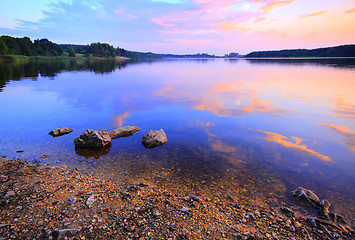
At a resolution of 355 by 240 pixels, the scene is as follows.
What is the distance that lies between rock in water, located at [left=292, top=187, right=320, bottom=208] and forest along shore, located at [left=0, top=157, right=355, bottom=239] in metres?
0.99

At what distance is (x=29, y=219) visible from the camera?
7.83 m

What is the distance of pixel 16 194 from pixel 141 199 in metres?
6.01

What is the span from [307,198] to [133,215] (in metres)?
8.48

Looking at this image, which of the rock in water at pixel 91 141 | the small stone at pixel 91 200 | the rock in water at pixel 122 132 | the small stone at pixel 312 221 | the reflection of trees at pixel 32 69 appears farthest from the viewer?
the reflection of trees at pixel 32 69

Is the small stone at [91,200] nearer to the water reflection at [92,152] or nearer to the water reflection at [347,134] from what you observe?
the water reflection at [92,152]

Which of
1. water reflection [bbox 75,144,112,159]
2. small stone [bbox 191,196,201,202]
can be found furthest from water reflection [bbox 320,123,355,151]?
water reflection [bbox 75,144,112,159]

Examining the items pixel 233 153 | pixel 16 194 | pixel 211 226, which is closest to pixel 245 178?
pixel 233 153

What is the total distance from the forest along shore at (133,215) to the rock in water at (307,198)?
989 millimetres

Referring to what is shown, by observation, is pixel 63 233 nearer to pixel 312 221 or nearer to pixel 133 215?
pixel 133 215

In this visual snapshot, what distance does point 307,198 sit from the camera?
31.7ft

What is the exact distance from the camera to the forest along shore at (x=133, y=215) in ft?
24.3

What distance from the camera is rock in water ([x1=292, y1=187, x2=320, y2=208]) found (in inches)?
375

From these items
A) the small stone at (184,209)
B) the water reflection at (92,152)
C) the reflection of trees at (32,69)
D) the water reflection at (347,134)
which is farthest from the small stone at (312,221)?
the reflection of trees at (32,69)

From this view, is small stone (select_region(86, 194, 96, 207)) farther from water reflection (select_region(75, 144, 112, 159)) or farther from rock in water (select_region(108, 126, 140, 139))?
rock in water (select_region(108, 126, 140, 139))
